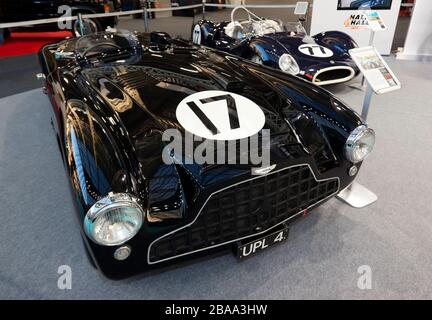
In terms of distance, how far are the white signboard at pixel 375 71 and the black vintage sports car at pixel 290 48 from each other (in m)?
1.37

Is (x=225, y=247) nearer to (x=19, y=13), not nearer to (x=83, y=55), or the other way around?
(x=83, y=55)

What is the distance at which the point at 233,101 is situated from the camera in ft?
5.41

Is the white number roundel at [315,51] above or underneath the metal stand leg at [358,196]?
above

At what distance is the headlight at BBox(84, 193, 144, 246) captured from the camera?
1.10 meters

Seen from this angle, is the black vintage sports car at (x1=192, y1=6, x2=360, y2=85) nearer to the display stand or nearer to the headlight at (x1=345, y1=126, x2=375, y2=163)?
the display stand

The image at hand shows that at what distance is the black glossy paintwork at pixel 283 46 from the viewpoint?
3393mm

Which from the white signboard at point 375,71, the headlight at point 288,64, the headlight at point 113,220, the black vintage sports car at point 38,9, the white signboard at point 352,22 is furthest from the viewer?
the black vintage sports car at point 38,9

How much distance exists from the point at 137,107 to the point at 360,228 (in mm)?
1407

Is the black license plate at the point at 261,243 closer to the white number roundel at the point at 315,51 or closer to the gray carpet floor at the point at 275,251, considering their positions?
the gray carpet floor at the point at 275,251

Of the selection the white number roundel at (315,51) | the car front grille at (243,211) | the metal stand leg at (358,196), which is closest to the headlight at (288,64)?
the white number roundel at (315,51)

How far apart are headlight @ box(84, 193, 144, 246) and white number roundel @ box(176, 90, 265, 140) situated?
18.6 inches

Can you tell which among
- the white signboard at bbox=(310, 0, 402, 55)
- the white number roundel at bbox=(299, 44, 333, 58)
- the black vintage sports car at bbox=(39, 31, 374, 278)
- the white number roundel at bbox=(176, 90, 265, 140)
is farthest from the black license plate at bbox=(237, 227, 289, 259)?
the white signboard at bbox=(310, 0, 402, 55)
